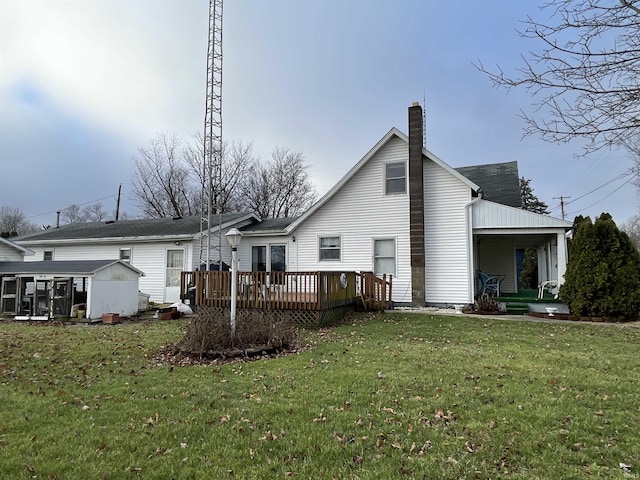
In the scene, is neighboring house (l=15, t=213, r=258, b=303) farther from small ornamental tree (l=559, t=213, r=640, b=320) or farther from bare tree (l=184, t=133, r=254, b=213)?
bare tree (l=184, t=133, r=254, b=213)

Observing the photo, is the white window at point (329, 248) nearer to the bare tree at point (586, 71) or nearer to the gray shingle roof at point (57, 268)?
the gray shingle roof at point (57, 268)

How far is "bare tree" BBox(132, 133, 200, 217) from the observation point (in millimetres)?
33125

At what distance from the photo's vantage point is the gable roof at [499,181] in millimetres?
16406

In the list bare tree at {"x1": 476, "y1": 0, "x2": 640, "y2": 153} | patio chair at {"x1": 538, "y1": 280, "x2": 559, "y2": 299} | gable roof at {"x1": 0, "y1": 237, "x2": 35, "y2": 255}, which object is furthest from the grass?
gable roof at {"x1": 0, "y1": 237, "x2": 35, "y2": 255}

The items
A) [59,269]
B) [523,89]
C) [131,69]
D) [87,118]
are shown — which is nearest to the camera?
[523,89]

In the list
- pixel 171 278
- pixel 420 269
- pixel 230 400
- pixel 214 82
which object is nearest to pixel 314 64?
pixel 214 82

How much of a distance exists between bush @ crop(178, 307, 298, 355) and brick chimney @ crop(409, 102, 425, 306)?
695cm

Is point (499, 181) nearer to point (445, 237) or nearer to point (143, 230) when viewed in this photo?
point (445, 237)

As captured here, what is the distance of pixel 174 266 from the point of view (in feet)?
54.5

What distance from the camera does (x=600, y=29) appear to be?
397 cm

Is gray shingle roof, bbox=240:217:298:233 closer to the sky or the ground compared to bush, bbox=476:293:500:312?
closer to the sky

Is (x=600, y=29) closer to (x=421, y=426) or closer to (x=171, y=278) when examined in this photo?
(x=421, y=426)

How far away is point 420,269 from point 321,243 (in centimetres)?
404

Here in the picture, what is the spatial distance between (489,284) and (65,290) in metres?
15.6
